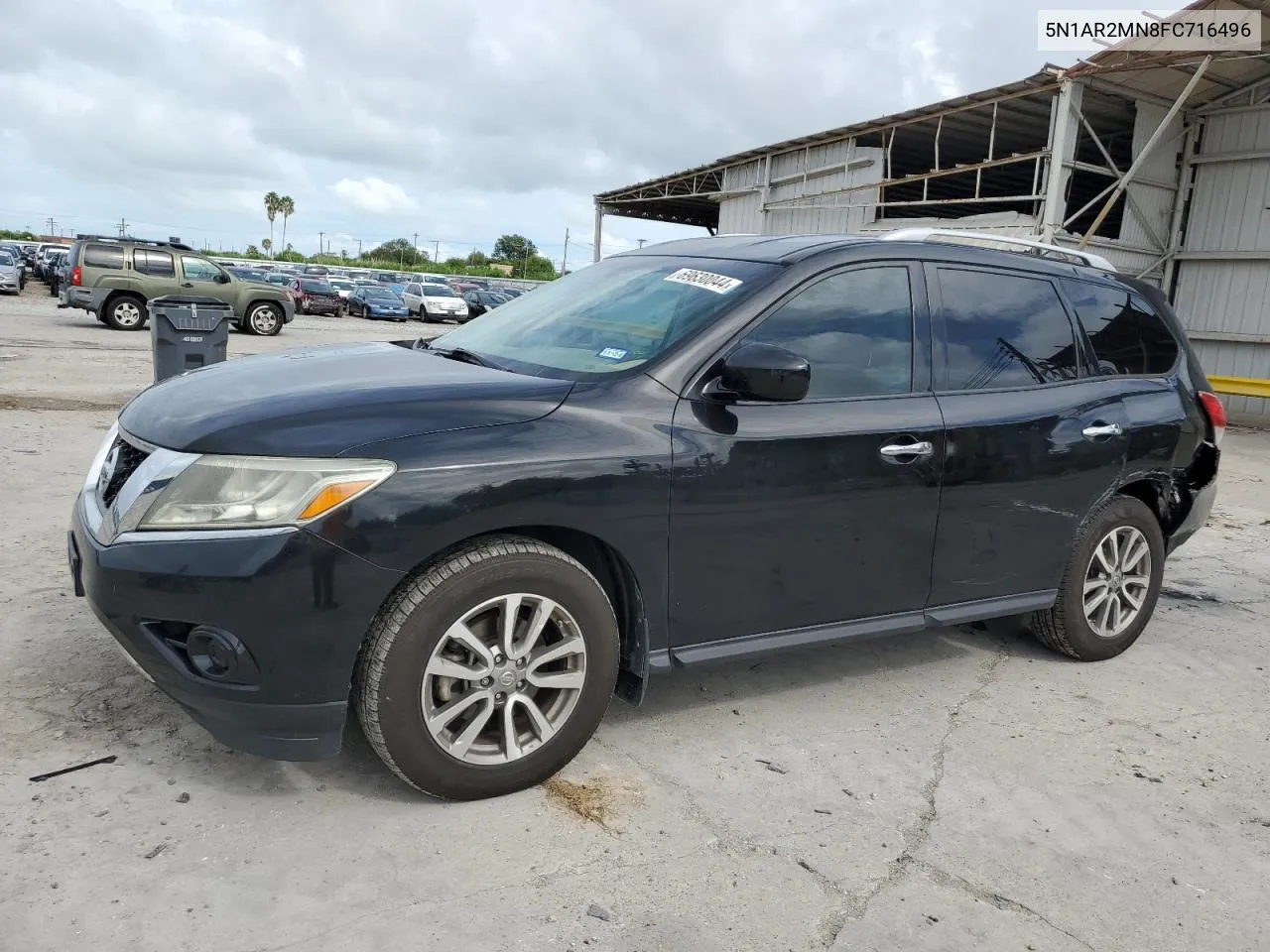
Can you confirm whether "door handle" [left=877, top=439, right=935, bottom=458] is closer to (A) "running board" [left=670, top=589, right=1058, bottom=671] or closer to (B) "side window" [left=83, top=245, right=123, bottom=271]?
(A) "running board" [left=670, top=589, right=1058, bottom=671]

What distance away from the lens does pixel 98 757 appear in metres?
3.06

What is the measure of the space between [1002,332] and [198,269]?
20.9 m

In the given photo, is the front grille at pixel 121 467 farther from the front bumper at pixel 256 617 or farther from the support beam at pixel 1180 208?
the support beam at pixel 1180 208

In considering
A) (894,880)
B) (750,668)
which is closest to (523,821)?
(894,880)

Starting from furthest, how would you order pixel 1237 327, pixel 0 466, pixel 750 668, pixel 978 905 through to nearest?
pixel 1237 327 < pixel 0 466 < pixel 750 668 < pixel 978 905

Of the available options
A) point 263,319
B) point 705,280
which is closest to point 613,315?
point 705,280

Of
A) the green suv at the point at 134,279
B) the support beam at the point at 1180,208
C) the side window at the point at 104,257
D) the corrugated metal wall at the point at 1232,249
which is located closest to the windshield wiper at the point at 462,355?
the corrugated metal wall at the point at 1232,249

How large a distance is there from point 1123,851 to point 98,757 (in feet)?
10.3

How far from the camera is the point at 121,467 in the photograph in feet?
9.82

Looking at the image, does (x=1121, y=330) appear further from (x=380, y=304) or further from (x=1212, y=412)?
(x=380, y=304)

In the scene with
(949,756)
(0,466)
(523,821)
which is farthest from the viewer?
Result: (0,466)

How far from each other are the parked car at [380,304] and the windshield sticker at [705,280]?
32.3m

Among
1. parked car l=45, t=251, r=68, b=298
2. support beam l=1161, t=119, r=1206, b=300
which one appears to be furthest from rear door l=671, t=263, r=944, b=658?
parked car l=45, t=251, r=68, b=298

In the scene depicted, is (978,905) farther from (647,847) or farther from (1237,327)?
(1237,327)
